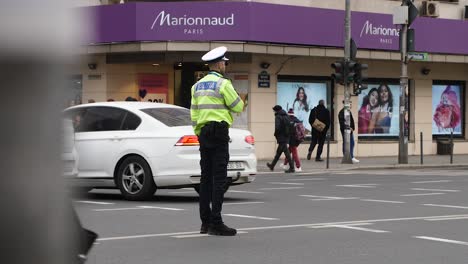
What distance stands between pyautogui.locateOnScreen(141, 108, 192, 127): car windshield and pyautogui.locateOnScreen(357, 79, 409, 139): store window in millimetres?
15693

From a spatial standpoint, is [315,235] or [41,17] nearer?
[41,17]

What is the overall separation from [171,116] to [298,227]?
416 cm

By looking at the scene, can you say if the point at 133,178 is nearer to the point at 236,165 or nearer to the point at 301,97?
the point at 236,165

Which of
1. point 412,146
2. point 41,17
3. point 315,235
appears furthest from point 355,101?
point 41,17

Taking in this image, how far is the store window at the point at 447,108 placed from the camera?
29.9m

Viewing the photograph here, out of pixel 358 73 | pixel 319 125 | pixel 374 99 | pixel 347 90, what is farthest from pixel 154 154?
pixel 374 99

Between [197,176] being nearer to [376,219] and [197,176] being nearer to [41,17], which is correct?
[376,219]

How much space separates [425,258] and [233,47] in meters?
17.3

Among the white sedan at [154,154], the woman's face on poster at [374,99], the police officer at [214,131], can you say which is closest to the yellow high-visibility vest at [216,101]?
the police officer at [214,131]

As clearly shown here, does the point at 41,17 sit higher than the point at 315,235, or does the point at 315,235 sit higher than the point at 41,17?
the point at 41,17

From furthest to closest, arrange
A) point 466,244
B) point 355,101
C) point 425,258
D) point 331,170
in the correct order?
point 355,101 → point 331,170 → point 466,244 → point 425,258

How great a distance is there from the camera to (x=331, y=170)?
21594 millimetres

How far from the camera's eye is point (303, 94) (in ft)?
88.1

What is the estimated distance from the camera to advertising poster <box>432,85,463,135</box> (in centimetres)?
2988
